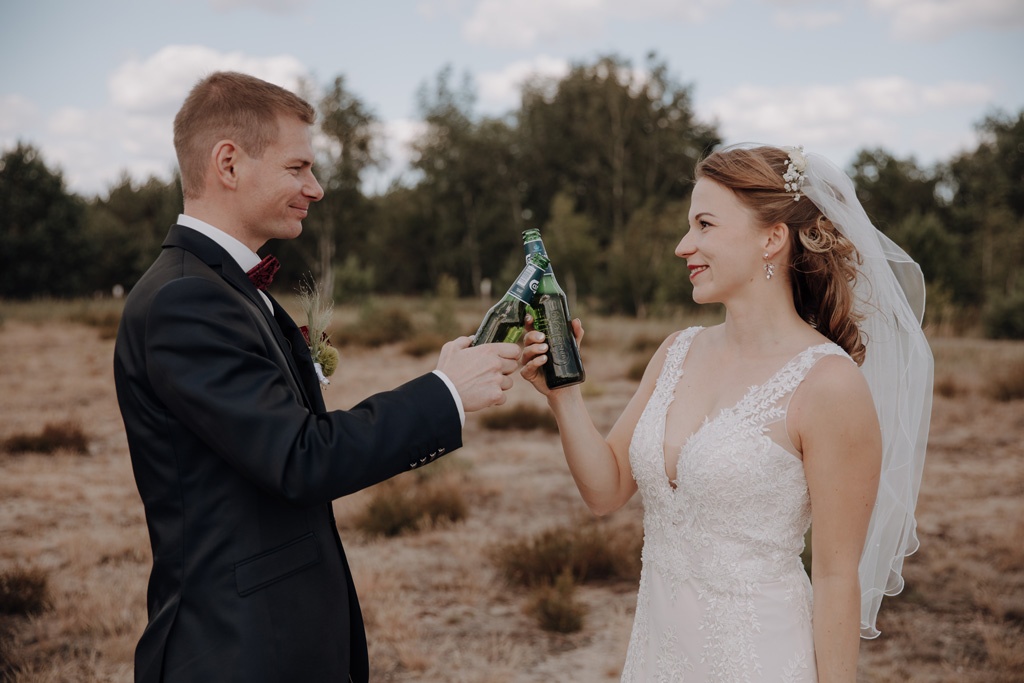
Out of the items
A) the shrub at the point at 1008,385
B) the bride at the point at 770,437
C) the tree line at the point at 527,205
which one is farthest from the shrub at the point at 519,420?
the tree line at the point at 527,205

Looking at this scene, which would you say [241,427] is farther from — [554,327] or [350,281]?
[350,281]

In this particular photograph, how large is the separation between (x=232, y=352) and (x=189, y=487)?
40cm

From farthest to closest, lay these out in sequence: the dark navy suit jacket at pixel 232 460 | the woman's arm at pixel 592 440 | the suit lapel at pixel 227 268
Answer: the woman's arm at pixel 592 440 < the suit lapel at pixel 227 268 < the dark navy suit jacket at pixel 232 460

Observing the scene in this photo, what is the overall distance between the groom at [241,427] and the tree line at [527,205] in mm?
19702

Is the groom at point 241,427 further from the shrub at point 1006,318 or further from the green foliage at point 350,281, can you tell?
the green foliage at point 350,281

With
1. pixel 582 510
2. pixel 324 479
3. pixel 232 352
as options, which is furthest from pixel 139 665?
pixel 582 510

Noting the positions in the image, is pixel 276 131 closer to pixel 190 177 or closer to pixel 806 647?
pixel 190 177

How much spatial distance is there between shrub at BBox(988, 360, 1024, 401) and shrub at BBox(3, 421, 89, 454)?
12.1m

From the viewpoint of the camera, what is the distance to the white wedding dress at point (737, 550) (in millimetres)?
2523

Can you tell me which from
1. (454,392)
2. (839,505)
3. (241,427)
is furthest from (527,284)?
(839,505)

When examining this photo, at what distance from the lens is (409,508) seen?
736 cm

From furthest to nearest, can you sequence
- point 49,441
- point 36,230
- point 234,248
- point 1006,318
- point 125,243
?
point 125,243
point 36,230
point 1006,318
point 49,441
point 234,248

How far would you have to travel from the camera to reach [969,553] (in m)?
6.54

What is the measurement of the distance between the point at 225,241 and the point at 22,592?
4.53 m
